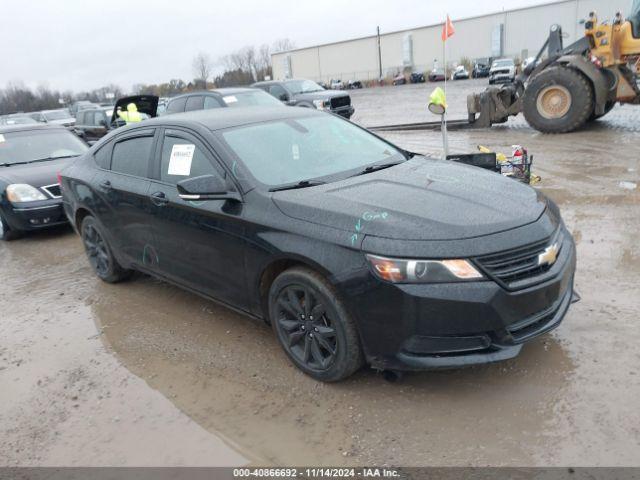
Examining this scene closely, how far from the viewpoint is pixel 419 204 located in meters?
3.08

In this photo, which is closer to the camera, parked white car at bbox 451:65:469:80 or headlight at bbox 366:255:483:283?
headlight at bbox 366:255:483:283

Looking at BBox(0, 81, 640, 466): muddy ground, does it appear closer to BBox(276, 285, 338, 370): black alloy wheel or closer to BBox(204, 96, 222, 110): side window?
BBox(276, 285, 338, 370): black alloy wheel

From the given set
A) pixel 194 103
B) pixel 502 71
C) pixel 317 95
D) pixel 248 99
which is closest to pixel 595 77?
pixel 248 99

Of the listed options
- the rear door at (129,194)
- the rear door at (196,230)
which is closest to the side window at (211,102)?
the rear door at (129,194)

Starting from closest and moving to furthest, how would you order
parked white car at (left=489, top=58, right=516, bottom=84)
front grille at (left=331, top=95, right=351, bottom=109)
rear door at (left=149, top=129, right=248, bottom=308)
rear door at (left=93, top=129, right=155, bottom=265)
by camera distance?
rear door at (left=149, top=129, right=248, bottom=308), rear door at (left=93, top=129, right=155, bottom=265), front grille at (left=331, top=95, right=351, bottom=109), parked white car at (left=489, top=58, right=516, bottom=84)

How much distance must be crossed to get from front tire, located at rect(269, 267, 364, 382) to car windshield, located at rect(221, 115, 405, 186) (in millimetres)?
741

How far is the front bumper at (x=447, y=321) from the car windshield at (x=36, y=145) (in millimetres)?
6886

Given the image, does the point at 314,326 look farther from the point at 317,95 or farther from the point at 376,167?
the point at 317,95

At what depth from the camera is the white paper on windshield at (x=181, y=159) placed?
12.9 feet

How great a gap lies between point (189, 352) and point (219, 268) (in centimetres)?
68

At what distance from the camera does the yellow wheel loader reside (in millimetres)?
10773

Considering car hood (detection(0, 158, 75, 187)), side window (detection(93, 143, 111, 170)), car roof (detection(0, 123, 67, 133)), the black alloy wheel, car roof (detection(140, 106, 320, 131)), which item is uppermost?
car roof (detection(140, 106, 320, 131))

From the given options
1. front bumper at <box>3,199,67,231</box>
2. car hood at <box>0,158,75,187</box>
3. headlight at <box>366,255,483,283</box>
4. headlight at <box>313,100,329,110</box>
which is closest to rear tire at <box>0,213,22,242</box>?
front bumper at <box>3,199,67,231</box>

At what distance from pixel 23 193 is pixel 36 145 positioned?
58.1 inches
